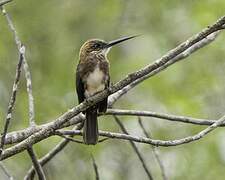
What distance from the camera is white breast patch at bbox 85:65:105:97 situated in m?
4.66

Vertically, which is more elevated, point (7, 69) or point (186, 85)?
point (7, 69)

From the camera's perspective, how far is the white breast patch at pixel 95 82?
466 centimetres

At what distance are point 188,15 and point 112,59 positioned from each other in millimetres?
921

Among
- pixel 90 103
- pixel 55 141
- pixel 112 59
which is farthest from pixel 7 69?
pixel 90 103

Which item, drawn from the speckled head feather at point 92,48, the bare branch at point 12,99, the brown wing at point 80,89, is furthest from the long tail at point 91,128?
the bare branch at point 12,99

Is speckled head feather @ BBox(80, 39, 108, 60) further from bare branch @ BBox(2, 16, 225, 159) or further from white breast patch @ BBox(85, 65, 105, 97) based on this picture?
bare branch @ BBox(2, 16, 225, 159)

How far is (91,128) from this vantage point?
4516mm

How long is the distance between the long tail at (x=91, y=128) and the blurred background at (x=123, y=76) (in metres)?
1.68

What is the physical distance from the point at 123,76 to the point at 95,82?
2.70 metres

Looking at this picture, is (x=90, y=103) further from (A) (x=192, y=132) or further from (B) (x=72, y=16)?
(B) (x=72, y=16)

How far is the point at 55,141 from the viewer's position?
6785 mm

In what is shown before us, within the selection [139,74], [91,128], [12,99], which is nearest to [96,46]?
[91,128]

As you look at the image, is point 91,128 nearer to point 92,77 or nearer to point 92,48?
point 92,77

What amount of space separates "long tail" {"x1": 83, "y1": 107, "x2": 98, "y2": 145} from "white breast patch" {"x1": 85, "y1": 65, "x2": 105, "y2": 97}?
4.7 inches
